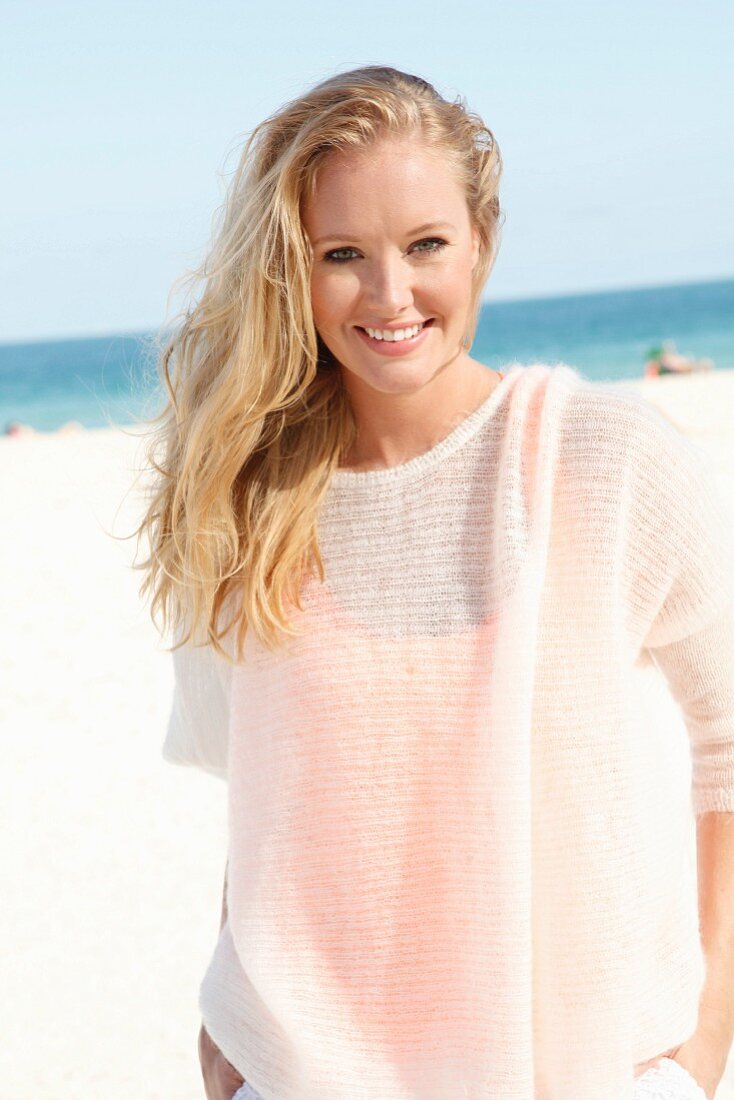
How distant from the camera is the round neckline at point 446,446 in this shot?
2180 mm

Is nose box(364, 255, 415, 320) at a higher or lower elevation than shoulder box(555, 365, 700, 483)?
higher

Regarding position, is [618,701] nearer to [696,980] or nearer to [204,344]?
[696,980]

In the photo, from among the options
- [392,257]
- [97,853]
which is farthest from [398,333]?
[97,853]

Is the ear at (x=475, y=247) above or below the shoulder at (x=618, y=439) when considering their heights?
above

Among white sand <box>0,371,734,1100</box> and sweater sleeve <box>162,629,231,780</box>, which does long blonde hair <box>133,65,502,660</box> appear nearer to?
sweater sleeve <box>162,629,231,780</box>

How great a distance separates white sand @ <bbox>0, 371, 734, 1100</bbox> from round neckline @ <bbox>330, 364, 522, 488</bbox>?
2.41 feet

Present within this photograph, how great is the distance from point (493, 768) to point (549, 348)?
187 feet

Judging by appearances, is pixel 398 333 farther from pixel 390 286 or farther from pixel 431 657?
pixel 431 657

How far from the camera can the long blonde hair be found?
2.14 m

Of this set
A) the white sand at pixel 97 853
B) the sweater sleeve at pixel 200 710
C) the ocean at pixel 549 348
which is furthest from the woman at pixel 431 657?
the ocean at pixel 549 348

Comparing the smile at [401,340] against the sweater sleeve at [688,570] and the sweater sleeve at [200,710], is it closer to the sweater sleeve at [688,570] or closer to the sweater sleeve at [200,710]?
the sweater sleeve at [688,570]

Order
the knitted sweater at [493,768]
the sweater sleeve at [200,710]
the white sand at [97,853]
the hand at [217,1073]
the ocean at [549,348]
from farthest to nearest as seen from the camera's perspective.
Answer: the ocean at [549,348]
the white sand at [97,853]
the sweater sleeve at [200,710]
the hand at [217,1073]
the knitted sweater at [493,768]

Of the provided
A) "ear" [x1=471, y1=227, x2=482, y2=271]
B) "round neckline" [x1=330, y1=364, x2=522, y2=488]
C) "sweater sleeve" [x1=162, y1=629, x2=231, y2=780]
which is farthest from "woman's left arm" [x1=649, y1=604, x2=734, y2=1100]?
"sweater sleeve" [x1=162, y1=629, x2=231, y2=780]

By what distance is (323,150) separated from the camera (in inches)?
82.9
